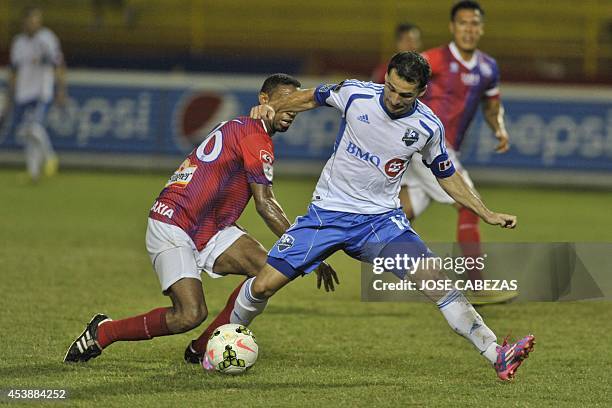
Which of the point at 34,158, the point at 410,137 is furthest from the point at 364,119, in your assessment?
the point at 34,158

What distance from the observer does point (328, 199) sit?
677 centimetres

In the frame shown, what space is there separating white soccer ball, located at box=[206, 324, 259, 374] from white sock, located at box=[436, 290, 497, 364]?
3.61 ft

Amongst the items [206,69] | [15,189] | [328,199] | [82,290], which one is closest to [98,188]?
[15,189]

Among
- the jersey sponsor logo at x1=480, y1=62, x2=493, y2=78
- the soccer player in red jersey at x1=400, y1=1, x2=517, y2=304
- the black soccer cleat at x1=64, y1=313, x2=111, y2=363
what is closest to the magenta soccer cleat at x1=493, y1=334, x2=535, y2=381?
the black soccer cleat at x1=64, y1=313, x2=111, y2=363

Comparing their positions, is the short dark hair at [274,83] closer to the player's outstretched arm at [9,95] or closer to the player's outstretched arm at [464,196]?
the player's outstretched arm at [464,196]

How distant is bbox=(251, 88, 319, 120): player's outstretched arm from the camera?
6766mm

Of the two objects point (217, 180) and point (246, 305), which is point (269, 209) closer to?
point (217, 180)

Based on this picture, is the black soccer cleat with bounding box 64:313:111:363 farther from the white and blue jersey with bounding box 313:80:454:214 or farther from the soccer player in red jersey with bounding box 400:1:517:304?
the soccer player in red jersey with bounding box 400:1:517:304

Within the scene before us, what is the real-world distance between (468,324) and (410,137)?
1074 mm

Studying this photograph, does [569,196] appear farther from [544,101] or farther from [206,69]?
[206,69]

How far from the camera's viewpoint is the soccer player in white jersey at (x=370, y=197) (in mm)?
6598

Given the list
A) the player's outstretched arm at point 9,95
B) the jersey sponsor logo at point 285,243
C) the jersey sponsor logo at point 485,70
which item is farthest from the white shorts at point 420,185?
the player's outstretched arm at point 9,95

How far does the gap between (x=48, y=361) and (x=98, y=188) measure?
10198 mm

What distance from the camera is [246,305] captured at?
700 centimetres
